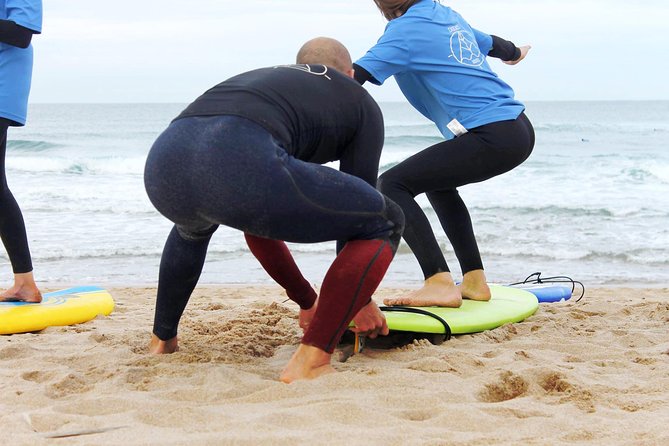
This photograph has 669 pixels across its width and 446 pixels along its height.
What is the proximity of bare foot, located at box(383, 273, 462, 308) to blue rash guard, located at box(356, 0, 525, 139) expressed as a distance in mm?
729

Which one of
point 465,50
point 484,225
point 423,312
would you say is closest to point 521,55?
point 465,50

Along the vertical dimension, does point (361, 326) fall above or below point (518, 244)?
above

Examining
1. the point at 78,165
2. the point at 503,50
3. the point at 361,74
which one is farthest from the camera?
the point at 78,165

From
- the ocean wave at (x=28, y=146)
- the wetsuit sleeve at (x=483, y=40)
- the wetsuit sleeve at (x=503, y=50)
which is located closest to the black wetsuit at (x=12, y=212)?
the wetsuit sleeve at (x=483, y=40)

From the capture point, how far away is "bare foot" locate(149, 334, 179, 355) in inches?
129

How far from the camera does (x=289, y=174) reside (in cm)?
251

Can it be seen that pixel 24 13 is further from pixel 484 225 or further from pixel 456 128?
pixel 484 225

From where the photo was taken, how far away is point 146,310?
4914 millimetres

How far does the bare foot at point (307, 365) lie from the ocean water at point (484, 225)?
3.76 meters

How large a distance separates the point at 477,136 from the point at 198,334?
1.66m

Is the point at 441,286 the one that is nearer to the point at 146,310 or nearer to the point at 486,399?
the point at 486,399

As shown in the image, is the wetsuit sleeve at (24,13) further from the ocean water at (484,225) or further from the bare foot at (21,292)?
the ocean water at (484,225)

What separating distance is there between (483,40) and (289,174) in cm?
225

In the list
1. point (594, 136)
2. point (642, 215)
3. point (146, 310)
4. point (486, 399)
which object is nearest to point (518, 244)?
point (642, 215)
